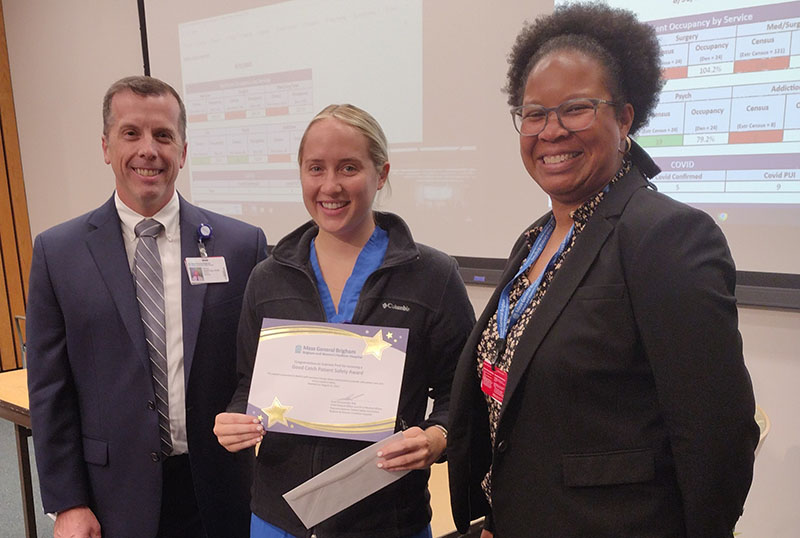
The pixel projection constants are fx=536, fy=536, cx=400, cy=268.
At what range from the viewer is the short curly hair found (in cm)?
108

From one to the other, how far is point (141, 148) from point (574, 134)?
1189 millimetres

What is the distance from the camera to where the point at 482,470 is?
131cm

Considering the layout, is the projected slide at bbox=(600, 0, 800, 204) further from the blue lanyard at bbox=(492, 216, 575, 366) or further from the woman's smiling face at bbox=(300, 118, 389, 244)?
the woman's smiling face at bbox=(300, 118, 389, 244)

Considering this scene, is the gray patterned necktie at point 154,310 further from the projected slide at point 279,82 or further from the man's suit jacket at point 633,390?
the projected slide at point 279,82

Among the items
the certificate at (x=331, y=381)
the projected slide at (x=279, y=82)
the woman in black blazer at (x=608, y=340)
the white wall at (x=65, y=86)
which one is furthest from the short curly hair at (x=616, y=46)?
the white wall at (x=65, y=86)

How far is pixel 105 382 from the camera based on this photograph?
152 centimetres

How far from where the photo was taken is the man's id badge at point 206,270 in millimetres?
1589

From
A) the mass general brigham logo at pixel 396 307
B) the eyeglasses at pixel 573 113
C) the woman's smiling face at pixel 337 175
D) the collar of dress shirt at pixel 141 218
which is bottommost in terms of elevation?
the mass general brigham logo at pixel 396 307

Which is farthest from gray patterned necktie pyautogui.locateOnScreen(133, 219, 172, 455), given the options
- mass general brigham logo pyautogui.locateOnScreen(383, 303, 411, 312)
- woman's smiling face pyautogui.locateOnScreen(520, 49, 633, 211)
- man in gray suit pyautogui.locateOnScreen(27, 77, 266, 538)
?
woman's smiling face pyautogui.locateOnScreen(520, 49, 633, 211)

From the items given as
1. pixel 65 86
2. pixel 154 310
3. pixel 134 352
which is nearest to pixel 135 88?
pixel 154 310

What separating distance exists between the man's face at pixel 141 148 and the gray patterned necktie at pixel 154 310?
9 cm

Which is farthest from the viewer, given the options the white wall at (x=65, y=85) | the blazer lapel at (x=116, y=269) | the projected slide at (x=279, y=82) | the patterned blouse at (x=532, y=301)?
the white wall at (x=65, y=85)

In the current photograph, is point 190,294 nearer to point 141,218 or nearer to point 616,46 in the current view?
point 141,218

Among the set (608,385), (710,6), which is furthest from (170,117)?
(710,6)
